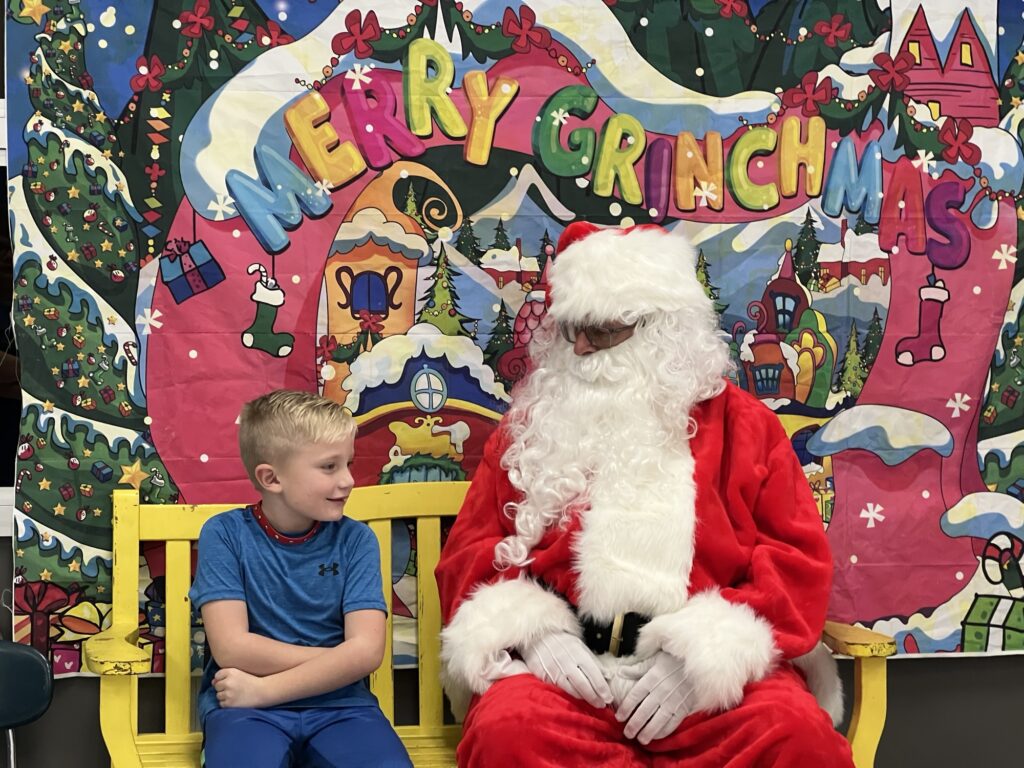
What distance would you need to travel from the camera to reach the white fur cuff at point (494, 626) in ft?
7.54

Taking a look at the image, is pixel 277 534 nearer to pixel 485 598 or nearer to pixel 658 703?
pixel 485 598

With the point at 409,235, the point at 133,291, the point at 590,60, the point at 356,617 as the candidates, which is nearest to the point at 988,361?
the point at 590,60

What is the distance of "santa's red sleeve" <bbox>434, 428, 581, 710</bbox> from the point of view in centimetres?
230

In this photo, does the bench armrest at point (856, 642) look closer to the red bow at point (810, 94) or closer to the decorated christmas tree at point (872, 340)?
the decorated christmas tree at point (872, 340)

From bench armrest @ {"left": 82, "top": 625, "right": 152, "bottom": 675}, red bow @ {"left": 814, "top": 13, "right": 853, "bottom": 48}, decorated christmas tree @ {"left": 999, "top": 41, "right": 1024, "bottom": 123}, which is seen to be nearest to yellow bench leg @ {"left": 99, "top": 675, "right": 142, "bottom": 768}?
bench armrest @ {"left": 82, "top": 625, "right": 152, "bottom": 675}

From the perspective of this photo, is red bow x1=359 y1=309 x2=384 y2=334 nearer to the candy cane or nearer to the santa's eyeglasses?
the santa's eyeglasses

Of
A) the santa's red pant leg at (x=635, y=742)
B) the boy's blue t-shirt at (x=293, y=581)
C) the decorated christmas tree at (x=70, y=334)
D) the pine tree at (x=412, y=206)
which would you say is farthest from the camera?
the pine tree at (x=412, y=206)

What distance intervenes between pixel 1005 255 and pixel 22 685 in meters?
2.55

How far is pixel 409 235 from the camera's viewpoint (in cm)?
279

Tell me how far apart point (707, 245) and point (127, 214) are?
1.40 metres

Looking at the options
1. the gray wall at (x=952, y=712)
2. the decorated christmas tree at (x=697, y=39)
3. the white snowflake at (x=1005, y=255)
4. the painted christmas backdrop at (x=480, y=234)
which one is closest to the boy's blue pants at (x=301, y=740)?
the painted christmas backdrop at (x=480, y=234)

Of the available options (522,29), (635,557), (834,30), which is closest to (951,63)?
(834,30)

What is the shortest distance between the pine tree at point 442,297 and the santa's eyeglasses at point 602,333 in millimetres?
374

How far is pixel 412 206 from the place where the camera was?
9.16 feet
